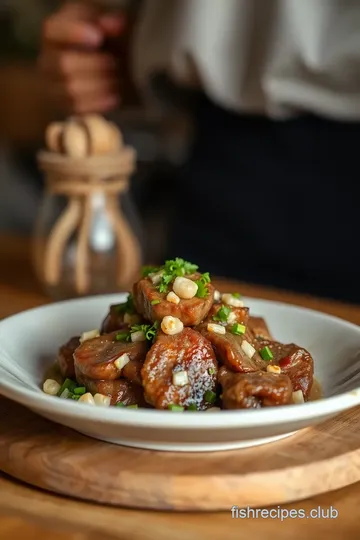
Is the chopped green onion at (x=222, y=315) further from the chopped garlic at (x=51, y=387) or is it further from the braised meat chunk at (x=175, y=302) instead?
the chopped garlic at (x=51, y=387)

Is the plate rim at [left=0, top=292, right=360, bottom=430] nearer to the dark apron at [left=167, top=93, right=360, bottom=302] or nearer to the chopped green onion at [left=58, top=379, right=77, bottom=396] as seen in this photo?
the chopped green onion at [left=58, top=379, right=77, bottom=396]

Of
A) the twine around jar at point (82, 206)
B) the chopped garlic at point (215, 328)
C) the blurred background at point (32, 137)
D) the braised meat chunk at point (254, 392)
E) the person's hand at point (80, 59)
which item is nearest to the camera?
the braised meat chunk at point (254, 392)

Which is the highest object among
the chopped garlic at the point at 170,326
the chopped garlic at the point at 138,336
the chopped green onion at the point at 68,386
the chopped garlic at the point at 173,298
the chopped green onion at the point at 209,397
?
the chopped garlic at the point at 173,298

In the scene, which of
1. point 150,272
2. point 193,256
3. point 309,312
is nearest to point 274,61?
point 193,256

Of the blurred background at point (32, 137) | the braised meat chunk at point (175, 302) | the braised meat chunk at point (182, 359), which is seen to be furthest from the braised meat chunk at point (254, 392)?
the blurred background at point (32, 137)

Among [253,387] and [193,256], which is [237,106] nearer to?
[193,256]

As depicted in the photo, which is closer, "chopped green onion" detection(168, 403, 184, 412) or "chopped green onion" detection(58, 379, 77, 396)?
"chopped green onion" detection(168, 403, 184, 412)

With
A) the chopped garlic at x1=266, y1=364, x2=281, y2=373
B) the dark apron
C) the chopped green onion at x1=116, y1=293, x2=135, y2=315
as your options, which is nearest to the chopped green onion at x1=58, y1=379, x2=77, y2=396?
the chopped green onion at x1=116, y1=293, x2=135, y2=315
